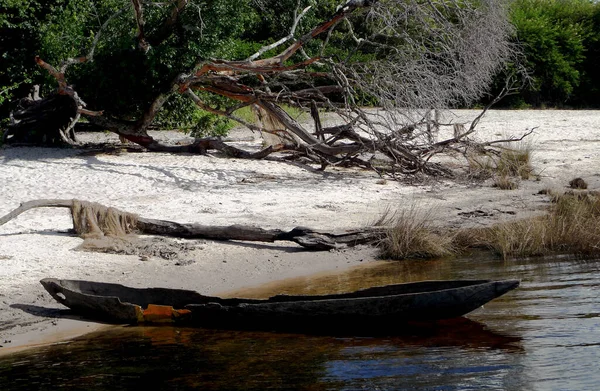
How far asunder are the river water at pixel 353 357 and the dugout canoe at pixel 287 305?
0.14m

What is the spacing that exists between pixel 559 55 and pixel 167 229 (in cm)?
2209

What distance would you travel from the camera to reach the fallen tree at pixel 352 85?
639 inches

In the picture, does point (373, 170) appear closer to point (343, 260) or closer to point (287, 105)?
point (287, 105)

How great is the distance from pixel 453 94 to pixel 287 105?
357 cm

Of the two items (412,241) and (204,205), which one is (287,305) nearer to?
(412,241)

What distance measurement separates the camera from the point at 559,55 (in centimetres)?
3012

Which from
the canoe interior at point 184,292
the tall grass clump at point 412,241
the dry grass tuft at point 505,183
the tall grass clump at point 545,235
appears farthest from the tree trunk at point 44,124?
the canoe interior at point 184,292

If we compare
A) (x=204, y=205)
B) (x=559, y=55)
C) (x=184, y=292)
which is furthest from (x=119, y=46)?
(x=559, y=55)

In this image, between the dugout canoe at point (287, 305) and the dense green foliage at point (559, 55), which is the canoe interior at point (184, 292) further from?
the dense green foliage at point (559, 55)

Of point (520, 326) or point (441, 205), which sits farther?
point (441, 205)

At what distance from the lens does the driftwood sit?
1134 centimetres

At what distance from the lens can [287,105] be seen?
61.3 feet

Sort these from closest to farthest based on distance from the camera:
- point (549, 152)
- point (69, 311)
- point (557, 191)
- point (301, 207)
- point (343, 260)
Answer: point (69, 311)
point (343, 260)
point (301, 207)
point (557, 191)
point (549, 152)

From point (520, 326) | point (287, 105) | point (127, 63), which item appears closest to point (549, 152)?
point (287, 105)
